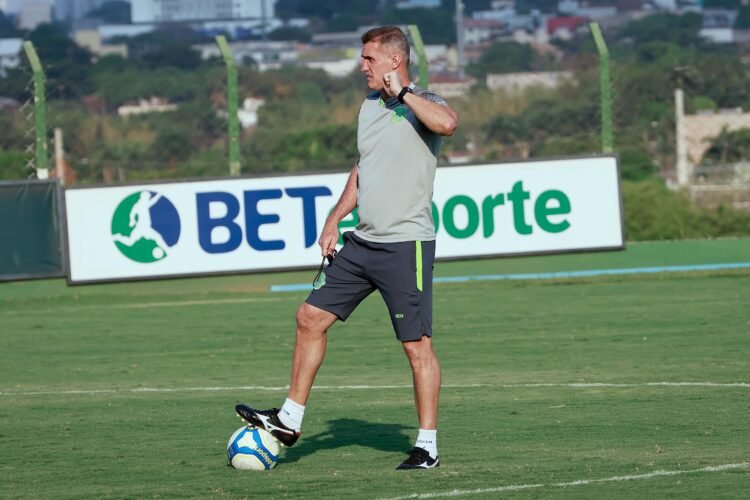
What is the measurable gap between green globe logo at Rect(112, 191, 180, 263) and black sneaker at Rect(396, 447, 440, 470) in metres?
10.5

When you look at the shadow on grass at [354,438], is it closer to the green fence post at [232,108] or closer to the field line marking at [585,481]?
the field line marking at [585,481]

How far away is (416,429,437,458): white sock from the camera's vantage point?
289 inches

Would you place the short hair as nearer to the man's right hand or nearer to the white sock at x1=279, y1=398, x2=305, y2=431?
the man's right hand

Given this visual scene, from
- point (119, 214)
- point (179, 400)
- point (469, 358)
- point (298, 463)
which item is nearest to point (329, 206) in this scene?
point (119, 214)

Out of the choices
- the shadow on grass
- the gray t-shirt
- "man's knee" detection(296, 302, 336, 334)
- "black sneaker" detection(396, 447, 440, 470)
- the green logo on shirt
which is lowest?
the shadow on grass

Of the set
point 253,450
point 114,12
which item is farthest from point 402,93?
point 114,12

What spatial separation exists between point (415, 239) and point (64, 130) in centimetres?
1596

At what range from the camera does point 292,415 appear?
762cm

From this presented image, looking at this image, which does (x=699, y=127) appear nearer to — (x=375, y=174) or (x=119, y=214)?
(x=119, y=214)

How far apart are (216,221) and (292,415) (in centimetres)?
1007

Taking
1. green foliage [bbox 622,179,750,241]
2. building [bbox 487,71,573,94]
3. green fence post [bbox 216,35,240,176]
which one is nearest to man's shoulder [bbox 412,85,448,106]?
green fence post [bbox 216,35,240,176]

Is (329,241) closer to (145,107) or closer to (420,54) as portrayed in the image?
(420,54)

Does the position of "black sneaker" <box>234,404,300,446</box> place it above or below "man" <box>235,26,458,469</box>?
below

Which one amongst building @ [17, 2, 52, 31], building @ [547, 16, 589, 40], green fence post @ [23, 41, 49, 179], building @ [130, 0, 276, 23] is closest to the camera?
green fence post @ [23, 41, 49, 179]
